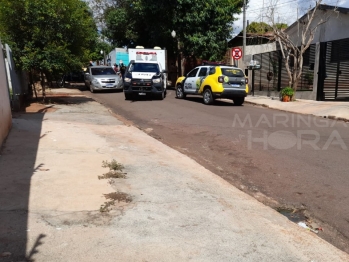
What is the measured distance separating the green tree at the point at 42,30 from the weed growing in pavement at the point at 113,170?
28.3 ft

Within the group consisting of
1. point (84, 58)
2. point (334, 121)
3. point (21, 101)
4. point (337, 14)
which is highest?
point (337, 14)

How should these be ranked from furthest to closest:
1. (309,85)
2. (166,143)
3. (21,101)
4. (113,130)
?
(309,85), (21,101), (113,130), (166,143)

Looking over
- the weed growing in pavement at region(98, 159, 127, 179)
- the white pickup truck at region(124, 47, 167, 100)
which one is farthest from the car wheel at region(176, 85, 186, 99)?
the weed growing in pavement at region(98, 159, 127, 179)

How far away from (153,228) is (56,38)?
38.0 ft

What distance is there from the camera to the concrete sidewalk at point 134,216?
2.90 metres

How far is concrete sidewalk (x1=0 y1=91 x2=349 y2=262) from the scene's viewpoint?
9.52ft

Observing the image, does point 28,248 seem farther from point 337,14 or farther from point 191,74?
point 337,14

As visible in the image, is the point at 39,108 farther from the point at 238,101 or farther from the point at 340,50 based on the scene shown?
the point at 340,50

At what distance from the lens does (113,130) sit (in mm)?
8688

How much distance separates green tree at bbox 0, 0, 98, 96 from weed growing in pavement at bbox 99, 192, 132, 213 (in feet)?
32.5

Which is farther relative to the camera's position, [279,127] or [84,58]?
[84,58]

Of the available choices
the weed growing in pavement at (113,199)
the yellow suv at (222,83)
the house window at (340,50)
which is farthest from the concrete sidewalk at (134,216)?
the house window at (340,50)

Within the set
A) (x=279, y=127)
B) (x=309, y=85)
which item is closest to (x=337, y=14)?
(x=309, y=85)

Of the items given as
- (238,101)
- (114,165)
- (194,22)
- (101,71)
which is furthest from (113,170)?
(194,22)
